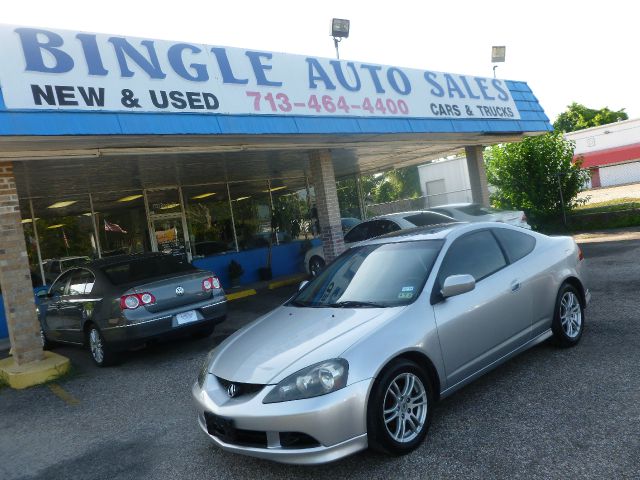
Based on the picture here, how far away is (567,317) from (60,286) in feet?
24.2

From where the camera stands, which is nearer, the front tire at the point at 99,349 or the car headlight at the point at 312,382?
the car headlight at the point at 312,382

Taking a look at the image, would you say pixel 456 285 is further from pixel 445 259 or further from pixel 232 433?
pixel 232 433

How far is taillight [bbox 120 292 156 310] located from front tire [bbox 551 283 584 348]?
192 inches

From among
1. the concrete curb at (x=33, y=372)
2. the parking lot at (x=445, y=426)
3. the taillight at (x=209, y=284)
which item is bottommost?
the parking lot at (x=445, y=426)

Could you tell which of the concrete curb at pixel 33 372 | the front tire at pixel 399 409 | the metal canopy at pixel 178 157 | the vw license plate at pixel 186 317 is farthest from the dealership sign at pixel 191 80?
the front tire at pixel 399 409

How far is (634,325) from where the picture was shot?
5.94m

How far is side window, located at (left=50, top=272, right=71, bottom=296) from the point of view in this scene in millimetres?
8564

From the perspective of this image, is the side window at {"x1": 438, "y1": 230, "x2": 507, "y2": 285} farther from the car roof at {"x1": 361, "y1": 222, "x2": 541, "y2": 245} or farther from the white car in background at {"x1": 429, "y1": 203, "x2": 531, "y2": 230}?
the white car in background at {"x1": 429, "y1": 203, "x2": 531, "y2": 230}

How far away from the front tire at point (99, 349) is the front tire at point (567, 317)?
18.1ft

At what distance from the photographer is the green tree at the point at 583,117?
6462cm

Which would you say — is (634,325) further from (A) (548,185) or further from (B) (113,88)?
(A) (548,185)

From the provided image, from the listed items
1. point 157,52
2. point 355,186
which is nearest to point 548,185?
point 355,186

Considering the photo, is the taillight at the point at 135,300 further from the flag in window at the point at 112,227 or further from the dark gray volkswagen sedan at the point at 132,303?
the flag in window at the point at 112,227

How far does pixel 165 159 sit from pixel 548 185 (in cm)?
1212
